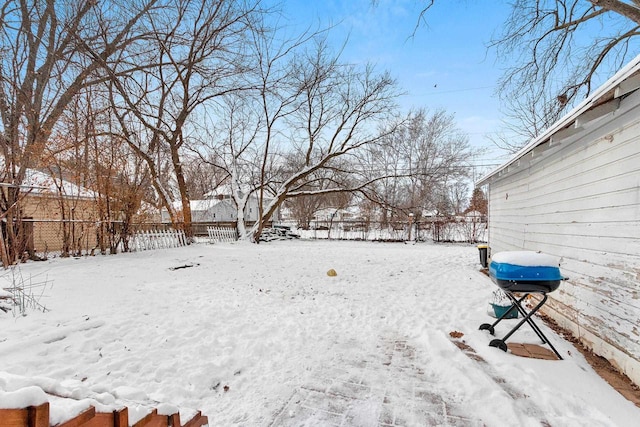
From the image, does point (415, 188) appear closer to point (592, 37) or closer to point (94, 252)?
point (592, 37)

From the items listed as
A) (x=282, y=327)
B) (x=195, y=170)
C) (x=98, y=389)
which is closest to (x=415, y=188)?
(x=195, y=170)

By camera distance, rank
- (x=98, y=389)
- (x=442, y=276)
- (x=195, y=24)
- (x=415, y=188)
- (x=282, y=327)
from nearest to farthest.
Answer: (x=98, y=389) < (x=282, y=327) < (x=442, y=276) < (x=195, y=24) < (x=415, y=188)

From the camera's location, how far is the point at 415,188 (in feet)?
65.7

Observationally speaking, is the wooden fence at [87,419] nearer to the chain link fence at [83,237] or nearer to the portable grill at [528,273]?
the portable grill at [528,273]

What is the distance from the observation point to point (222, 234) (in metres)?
13.7

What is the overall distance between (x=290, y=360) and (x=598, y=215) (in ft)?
10.3

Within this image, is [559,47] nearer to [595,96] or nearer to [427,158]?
[595,96]

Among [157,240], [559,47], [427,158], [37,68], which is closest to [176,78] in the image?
[37,68]

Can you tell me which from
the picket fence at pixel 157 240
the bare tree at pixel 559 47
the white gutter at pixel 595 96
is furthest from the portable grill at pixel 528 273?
the picket fence at pixel 157 240

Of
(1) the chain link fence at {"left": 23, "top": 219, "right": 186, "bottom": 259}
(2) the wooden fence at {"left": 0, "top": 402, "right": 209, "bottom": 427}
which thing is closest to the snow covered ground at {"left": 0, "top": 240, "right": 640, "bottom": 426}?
(2) the wooden fence at {"left": 0, "top": 402, "right": 209, "bottom": 427}

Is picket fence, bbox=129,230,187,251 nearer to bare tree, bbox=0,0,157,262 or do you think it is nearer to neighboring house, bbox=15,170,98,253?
neighboring house, bbox=15,170,98,253

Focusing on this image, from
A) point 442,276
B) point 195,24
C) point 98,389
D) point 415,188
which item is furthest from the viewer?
point 415,188

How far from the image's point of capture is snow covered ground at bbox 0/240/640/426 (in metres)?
1.99

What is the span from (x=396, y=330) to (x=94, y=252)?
869 cm
